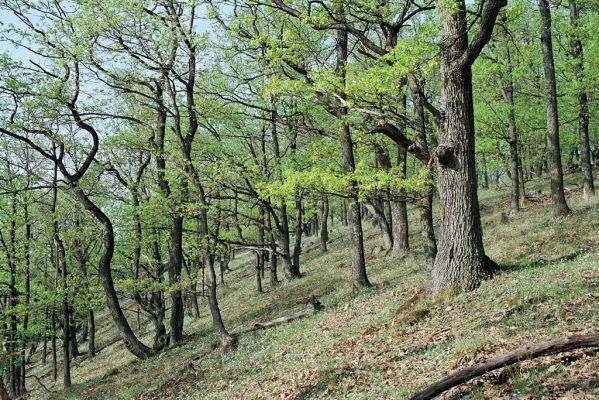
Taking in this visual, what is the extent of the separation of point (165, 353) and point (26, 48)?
13918 mm

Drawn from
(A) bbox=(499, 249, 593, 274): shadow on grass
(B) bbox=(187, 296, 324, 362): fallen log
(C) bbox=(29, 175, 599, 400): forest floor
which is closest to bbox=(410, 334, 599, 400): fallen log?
(C) bbox=(29, 175, 599, 400): forest floor

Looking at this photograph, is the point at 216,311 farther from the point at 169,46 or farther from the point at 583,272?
the point at 583,272

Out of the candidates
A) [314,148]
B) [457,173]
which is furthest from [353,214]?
[457,173]

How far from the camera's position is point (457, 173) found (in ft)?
36.8

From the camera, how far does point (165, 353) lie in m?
20.4

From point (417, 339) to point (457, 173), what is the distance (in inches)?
166

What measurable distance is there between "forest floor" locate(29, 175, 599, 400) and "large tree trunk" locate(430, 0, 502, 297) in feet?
2.06

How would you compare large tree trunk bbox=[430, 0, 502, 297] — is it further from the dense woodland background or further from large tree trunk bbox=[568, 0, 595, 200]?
large tree trunk bbox=[568, 0, 595, 200]

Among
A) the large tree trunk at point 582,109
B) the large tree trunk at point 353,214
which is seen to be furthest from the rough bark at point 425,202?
the large tree trunk at point 582,109

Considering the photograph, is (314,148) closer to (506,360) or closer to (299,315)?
(299,315)

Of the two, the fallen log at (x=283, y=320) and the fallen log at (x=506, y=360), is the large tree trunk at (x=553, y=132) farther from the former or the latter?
the fallen log at (x=506, y=360)

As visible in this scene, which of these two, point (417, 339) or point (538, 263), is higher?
point (538, 263)

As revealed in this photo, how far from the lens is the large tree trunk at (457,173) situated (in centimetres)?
1109

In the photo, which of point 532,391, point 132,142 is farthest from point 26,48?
A: point 532,391
